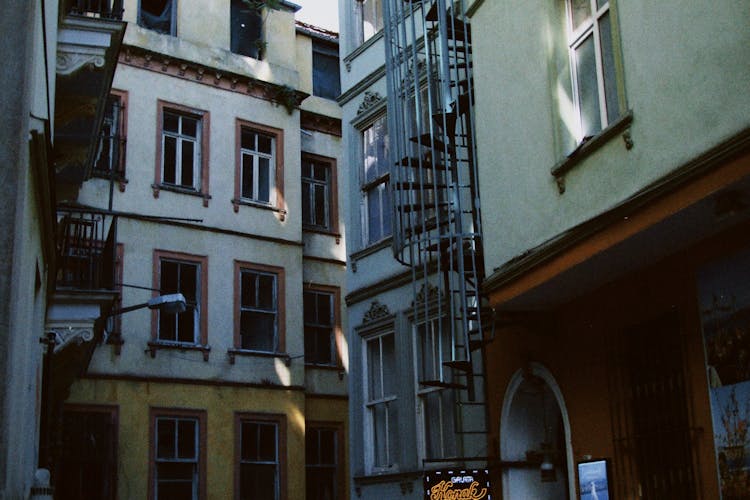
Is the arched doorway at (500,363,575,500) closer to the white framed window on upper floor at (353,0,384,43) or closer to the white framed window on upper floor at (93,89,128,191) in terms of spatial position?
the white framed window on upper floor at (353,0,384,43)

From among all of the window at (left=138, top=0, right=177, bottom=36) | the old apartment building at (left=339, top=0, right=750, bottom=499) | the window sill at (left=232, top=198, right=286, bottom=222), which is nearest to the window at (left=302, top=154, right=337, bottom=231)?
the window sill at (left=232, top=198, right=286, bottom=222)

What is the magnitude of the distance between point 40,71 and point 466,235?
5.14 metres

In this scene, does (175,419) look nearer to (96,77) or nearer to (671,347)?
(96,77)

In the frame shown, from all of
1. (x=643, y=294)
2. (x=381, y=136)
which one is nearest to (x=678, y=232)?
(x=643, y=294)

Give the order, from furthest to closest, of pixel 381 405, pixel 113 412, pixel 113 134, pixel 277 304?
pixel 277 304 < pixel 113 134 < pixel 113 412 < pixel 381 405

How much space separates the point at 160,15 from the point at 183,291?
6.28 meters

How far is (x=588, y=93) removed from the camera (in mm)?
9977

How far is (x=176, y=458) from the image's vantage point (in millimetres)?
19609

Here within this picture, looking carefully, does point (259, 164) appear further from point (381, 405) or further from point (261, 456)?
point (381, 405)

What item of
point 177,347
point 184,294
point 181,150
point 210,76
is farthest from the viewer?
point 210,76

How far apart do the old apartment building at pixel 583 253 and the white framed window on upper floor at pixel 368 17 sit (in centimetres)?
257

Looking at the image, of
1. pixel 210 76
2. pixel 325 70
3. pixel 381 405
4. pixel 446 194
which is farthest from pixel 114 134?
pixel 446 194

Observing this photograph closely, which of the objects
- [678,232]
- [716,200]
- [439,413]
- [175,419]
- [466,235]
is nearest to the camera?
[716,200]

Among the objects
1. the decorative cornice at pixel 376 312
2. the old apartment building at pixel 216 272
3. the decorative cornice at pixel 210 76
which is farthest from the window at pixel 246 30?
the decorative cornice at pixel 376 312
